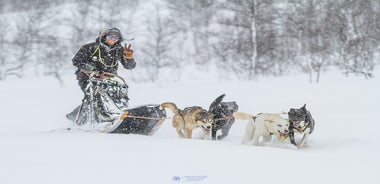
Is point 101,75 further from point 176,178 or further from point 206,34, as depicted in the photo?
point 206,34

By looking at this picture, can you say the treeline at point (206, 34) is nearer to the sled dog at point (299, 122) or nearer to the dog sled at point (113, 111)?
the dog sled at point (113, 111)

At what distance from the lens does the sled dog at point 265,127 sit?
15.4 ft

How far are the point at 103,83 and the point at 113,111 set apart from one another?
357mm

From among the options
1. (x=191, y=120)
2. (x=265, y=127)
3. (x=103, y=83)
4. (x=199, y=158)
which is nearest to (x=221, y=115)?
(x=191, y=120)

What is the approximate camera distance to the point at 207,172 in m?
3.38

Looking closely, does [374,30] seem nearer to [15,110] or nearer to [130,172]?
[15,110]

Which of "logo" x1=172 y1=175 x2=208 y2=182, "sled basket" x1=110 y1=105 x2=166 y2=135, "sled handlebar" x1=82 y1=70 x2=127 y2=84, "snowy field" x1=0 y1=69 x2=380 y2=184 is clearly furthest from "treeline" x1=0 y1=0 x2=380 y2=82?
"logo" x1=172 y1=175 x2=208 y2=182

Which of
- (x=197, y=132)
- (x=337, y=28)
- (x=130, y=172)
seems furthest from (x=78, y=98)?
(x=337, y=28)

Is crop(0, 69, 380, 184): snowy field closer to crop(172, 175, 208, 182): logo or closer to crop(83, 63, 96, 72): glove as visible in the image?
crop(172, 175, 208, 182): logo

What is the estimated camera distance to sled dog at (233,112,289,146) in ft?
15.4

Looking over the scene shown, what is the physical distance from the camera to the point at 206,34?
1068 inches

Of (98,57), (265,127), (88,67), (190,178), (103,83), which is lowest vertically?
(190,178)

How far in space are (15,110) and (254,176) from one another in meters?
7.10

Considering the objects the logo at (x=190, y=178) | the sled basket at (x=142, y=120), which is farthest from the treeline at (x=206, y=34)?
the logo at (x=190, y=178)
